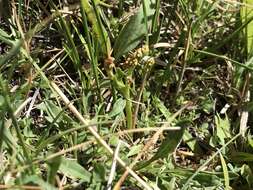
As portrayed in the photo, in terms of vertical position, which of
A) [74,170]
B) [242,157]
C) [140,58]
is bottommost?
[242,157]

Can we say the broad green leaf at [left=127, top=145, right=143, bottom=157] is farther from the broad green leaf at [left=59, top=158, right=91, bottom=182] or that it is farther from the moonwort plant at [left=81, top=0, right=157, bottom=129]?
the broad green leaf at [left=59, top=158, right=91, bottom=182]

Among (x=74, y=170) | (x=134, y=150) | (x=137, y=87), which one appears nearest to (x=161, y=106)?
(x=137, y=87)

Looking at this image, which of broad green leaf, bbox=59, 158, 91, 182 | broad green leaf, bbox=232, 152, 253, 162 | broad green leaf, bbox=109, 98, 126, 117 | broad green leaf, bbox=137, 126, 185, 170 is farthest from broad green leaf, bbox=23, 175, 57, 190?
broad green leaf, bbox=232, 152, 253, 162

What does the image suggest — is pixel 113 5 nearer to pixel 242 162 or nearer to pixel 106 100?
pixel 106 100

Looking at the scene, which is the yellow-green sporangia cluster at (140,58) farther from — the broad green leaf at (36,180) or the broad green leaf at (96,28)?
the broad green leaf at (36,180)

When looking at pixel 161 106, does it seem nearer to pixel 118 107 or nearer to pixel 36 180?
pixel 118 107

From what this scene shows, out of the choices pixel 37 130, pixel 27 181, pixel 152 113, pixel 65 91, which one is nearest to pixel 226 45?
pixel 152 113

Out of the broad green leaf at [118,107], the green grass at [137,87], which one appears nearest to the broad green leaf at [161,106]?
the green grass at [137,87]
